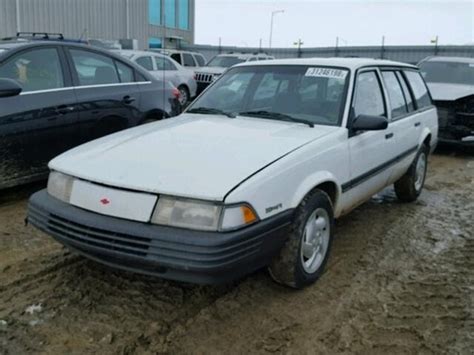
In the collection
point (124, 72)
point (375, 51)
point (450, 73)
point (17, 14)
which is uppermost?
point (17, 14)

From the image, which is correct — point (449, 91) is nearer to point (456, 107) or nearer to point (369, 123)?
point (456, 107)

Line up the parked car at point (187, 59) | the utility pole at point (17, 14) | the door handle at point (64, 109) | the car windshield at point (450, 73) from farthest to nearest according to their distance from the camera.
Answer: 1. the utility pole at point (17, 14)
2. the parked car at point (187, 59)
3. the car windshield at point (450, 73)
4. the door handle at point (64, 109)

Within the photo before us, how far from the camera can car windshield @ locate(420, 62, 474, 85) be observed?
34.3ft

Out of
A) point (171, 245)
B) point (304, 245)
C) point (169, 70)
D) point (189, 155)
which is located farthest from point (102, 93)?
point (169, 70)

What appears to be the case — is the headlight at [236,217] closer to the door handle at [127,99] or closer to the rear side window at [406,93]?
the rear side window at [406,93]

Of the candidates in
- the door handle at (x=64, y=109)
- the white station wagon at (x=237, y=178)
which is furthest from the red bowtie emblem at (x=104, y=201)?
the door handle at (x=64, y=109)

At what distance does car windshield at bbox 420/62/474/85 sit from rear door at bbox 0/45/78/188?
8111mm

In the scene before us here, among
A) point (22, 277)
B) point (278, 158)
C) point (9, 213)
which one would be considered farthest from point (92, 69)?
Result: point (278, 158)

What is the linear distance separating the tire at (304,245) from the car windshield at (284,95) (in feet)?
2.50

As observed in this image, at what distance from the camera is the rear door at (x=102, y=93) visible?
17.6 ft

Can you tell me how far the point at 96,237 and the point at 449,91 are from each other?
28.2 feet

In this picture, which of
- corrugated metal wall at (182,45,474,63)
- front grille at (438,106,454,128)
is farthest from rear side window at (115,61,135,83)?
corrugated metal wall at (182,45,474,63)

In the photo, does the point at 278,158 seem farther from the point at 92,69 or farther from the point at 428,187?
the point at 428,187

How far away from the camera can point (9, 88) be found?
14.7 feet
